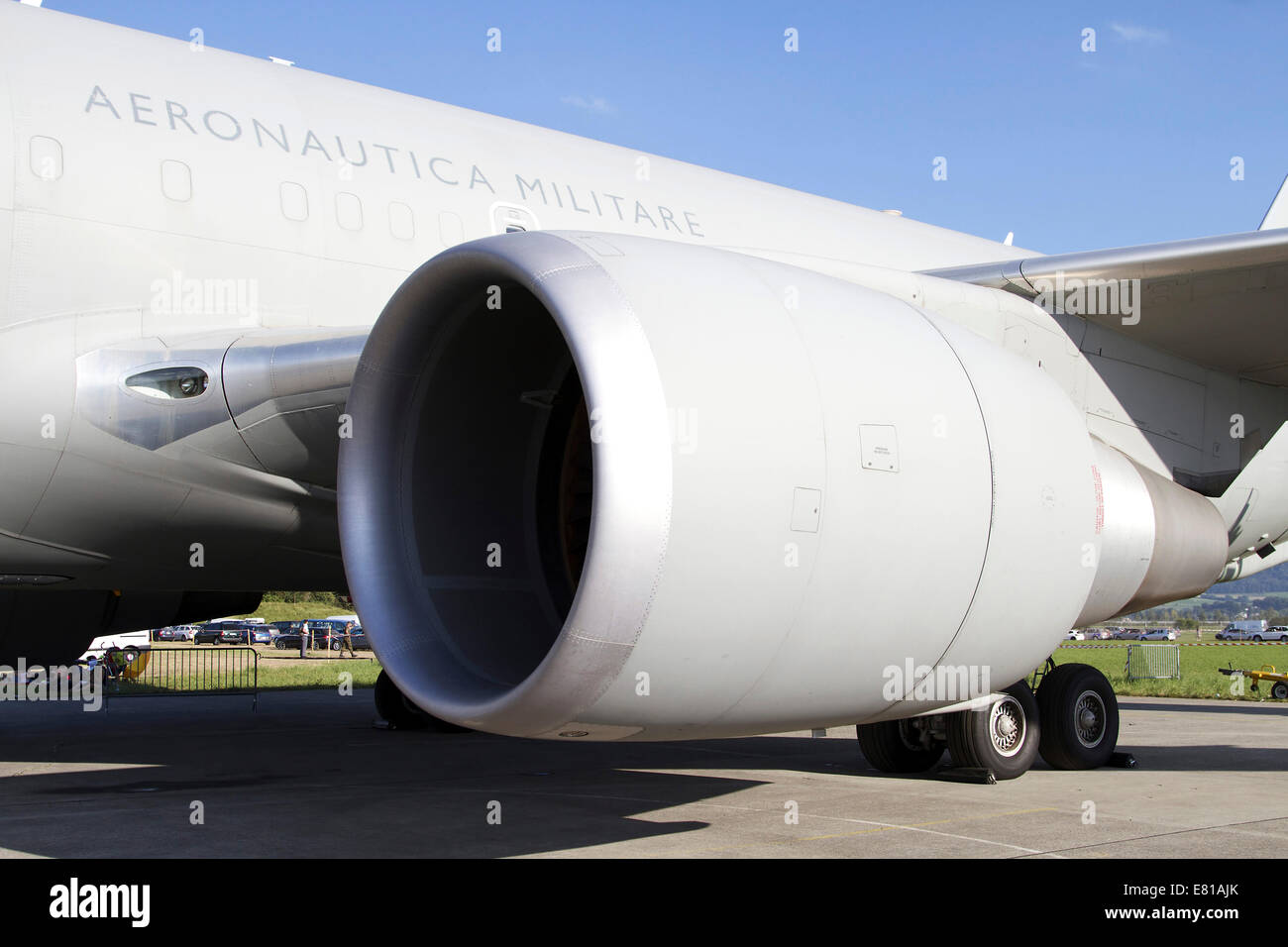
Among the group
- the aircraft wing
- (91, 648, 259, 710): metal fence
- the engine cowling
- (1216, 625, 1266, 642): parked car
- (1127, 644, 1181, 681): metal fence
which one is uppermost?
the aircraft wing

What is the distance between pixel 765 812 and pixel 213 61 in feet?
17.2

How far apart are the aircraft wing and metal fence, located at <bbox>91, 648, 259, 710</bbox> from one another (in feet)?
36.4

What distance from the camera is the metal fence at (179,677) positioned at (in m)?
18.8

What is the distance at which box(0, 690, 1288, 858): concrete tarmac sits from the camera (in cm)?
562

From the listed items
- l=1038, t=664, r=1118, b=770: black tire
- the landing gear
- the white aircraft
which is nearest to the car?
the landing gear

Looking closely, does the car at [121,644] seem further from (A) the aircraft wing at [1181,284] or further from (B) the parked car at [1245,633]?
(B) the parked car at [1245,633]

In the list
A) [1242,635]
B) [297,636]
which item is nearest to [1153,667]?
[297,636]

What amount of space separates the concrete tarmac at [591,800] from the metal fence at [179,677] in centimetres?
652

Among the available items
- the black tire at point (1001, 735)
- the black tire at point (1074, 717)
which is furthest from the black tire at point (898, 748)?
the black tire at point (1074, 717)

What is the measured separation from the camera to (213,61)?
7.34 metres
